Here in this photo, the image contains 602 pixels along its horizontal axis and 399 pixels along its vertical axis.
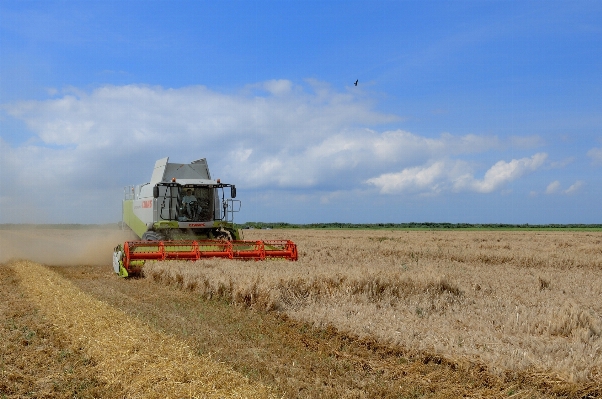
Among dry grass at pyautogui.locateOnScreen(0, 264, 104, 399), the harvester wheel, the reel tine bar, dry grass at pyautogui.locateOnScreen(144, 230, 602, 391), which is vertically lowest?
dry grass at pyautogui.locateOnScreen(0, 264, 104, 399)

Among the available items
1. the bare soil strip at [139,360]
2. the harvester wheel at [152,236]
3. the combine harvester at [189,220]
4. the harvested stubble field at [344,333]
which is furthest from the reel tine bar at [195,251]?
the bare soil strip at [139,360]

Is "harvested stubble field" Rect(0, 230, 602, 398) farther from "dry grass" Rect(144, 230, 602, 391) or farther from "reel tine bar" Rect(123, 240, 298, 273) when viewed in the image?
"reel tine bar" Rect(123, 240, 298, 273)

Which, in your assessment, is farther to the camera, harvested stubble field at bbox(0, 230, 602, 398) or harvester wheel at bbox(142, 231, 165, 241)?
harvester wheel at bbox(142, 231, 165, 241)

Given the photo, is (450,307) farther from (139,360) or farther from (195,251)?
(195,251)

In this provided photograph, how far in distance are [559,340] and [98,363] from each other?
5102 millimetres

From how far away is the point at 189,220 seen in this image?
1748 centimetres

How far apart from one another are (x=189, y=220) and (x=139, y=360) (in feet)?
39.3

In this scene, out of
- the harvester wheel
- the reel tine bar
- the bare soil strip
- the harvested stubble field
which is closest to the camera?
the bare soil strip

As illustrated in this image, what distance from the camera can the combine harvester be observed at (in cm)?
1490

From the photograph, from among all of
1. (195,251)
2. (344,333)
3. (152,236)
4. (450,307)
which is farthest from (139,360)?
(152,236)

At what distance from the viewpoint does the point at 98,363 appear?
19.2ft

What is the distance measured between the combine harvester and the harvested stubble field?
3122 millimetres

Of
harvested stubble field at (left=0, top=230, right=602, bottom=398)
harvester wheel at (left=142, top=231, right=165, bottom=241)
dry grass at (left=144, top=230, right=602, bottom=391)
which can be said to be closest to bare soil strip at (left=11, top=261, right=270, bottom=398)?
harvested stubble field at (left=0, top=230, right=602, bottom=398)

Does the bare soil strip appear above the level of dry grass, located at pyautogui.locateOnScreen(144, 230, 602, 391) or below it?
below
